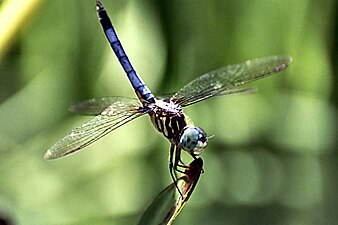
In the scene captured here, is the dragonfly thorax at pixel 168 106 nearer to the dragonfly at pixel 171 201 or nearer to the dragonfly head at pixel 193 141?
the dragonfly head at pixel 193 141

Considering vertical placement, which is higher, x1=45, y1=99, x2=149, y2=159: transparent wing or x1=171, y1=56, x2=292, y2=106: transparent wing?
x1=45, y1=99, x2=149, y2=159: transparent wing

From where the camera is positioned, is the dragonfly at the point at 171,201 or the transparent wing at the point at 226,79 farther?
the transparent wing at the point at 226,79

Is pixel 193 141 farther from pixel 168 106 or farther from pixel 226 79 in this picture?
pixel 226 79

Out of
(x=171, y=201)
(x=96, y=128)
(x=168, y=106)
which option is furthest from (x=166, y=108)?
(x=171, y=201)

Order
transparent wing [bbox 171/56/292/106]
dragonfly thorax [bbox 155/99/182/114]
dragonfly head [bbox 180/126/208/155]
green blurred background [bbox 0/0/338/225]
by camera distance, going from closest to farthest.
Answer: dragonfly head [bbox 180/126/208/155]
dragonfly thorax [bbox 155/99/182/114]
transparent wing [bbox 171/56/292/106]
green blurred background [bbox 0/0/338/225]

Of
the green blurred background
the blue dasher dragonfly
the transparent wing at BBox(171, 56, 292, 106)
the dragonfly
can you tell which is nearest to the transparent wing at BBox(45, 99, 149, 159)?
the blue dasher dragonfly

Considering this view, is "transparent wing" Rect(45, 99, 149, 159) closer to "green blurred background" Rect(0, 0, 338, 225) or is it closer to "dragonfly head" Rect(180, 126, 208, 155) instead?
"dragonfly head" Rect(180, 126, 208, 155)

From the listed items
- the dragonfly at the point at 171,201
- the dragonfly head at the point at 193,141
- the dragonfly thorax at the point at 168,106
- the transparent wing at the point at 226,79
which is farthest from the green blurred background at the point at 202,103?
the dragonfly at the point at 171,201
